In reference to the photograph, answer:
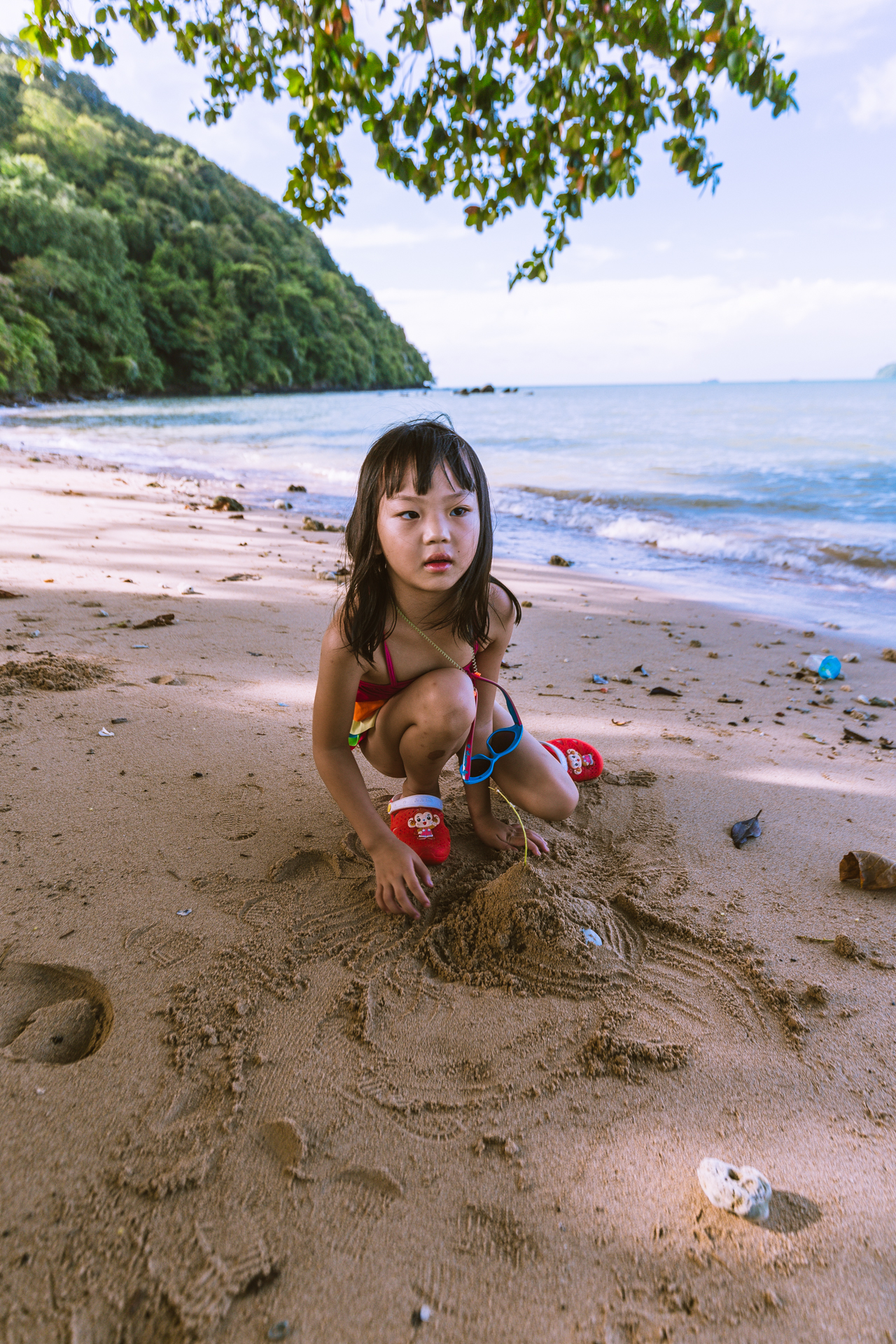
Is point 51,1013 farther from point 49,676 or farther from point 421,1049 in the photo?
point 49,676

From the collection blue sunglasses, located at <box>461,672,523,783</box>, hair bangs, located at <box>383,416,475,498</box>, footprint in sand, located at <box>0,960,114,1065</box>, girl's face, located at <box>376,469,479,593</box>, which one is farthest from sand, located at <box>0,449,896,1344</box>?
hair bangs, located at <box>383,416,475,498</box>

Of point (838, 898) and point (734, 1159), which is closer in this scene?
point (734, 1159)

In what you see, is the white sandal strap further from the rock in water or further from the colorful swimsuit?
the rock in water

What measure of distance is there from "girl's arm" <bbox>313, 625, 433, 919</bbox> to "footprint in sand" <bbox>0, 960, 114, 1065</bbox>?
0.72 metres

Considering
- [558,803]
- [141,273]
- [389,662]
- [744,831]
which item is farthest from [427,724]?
[141,273]

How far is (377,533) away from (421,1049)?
129 centimetres

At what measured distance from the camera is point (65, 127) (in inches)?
1689

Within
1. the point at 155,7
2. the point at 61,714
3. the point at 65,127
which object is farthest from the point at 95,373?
the point at 61,714

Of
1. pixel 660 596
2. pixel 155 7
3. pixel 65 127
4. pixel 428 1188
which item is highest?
pixel 65 127

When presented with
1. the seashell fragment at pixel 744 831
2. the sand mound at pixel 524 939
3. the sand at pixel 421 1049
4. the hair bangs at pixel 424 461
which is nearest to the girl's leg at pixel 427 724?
the sand at pixel 421 1049

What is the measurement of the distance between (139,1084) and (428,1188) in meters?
0.57

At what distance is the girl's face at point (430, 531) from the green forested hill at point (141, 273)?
31660mm

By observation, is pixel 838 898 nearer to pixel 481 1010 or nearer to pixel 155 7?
pixel 481 1010

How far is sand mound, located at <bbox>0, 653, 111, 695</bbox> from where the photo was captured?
280 centimetres
